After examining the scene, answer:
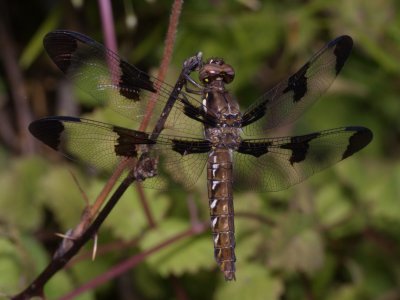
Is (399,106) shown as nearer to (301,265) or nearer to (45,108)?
(301,265)

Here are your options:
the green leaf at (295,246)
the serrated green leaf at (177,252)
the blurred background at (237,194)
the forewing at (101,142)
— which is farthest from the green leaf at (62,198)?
the forewing at (101,142)

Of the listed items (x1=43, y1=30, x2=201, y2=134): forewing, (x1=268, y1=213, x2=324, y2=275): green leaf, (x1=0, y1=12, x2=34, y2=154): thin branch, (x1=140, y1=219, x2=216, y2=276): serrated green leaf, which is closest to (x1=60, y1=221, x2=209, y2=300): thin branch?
(x1=140, y1=219, x2=216, y2=276): serrated green leaf

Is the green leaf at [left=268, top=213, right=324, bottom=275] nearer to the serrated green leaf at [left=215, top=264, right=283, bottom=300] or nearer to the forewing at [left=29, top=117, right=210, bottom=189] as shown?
the serrated green leaf at [left=215, top=264, right=283, bottom=300]

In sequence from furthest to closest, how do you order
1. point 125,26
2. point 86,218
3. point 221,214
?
point 125,26, point 221,214, point 86,218

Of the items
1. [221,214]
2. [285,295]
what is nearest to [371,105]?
[285,295]

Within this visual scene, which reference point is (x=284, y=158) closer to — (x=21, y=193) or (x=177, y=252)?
(x=177, y=252)

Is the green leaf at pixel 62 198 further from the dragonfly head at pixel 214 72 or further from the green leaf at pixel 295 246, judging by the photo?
the dragonfly head at pixel 214 72

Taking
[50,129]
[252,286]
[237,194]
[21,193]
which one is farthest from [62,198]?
[50,129]
